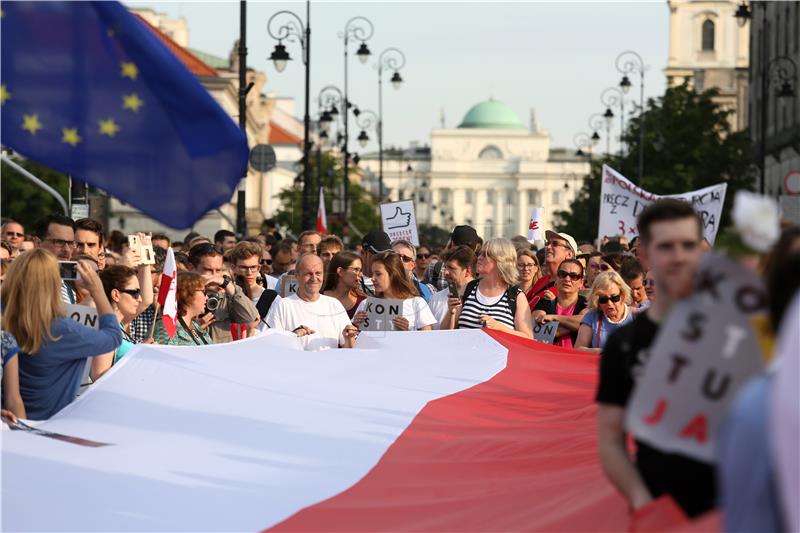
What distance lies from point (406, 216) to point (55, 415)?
13454mm

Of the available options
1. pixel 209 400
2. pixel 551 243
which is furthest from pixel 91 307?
pixel 551 243

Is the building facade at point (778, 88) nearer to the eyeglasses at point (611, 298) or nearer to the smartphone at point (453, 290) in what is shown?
the smartphone at point (453, 290)

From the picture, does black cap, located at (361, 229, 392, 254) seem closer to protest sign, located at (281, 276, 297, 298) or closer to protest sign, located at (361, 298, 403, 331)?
protest sign, located at (281, 276, 297, 298)

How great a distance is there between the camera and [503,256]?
1223cm

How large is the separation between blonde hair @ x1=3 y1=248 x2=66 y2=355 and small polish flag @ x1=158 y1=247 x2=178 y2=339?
6.05 feet

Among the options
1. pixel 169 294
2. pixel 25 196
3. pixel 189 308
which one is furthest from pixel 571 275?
pixel 25 196

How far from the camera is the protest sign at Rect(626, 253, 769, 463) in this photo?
15.4 ft

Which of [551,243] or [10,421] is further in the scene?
[551,243]

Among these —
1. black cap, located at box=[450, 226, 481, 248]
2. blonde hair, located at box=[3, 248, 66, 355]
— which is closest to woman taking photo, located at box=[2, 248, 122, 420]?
blonde hair, located at box=[3, 248, 66, 355]

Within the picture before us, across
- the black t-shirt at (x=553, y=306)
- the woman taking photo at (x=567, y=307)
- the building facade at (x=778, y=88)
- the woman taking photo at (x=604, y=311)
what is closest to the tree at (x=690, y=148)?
the building facade at (x=778, y=88)

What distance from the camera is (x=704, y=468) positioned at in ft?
16.7

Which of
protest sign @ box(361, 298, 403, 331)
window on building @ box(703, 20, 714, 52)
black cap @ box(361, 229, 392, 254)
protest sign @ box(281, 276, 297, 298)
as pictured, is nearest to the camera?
protest sign @ box(361, 298, 403, 331)

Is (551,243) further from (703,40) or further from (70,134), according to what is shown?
(703,40)

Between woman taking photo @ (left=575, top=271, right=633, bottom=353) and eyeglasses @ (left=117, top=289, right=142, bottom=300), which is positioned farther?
woman taking photo @ (left=575, top=271, right=633, bottom=353)
